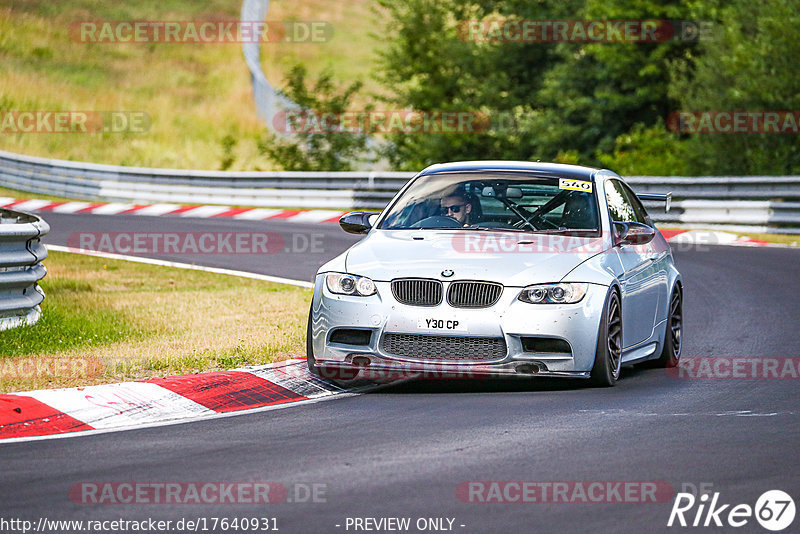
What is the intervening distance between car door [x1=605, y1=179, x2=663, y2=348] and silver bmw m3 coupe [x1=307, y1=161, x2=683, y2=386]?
0.02m

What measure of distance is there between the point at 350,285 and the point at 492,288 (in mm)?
985

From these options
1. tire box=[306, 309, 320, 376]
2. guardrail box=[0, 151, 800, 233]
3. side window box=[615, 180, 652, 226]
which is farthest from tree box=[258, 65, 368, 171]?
tire box=[306, 309, 320, 376]

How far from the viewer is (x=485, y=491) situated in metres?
6.26

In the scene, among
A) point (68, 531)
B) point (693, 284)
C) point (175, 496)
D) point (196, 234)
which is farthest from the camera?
point (196, 234)

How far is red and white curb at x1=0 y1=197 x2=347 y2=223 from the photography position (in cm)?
2761

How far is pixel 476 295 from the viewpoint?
29.1ft

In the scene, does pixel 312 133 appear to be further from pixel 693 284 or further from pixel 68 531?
pixel 68 531

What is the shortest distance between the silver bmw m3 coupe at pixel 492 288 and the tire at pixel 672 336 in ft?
1.35

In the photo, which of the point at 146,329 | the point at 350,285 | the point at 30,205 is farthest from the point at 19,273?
the point at 30,205

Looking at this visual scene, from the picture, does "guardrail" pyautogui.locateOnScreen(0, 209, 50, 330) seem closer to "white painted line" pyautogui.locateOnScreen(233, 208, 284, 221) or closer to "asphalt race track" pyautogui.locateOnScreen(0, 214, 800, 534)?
"asphalt race track" pyautogui.locateOnScreen(0, 214, 800, 534)

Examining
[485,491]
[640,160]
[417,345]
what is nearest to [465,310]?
[417,345]

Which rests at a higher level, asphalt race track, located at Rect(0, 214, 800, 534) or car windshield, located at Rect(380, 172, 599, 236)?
car windshield, located at Rect(380, 172, 599, 236)

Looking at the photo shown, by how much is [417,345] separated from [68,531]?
12.0 ft

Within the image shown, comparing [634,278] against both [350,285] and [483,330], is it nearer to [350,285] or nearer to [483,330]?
[483,330]
